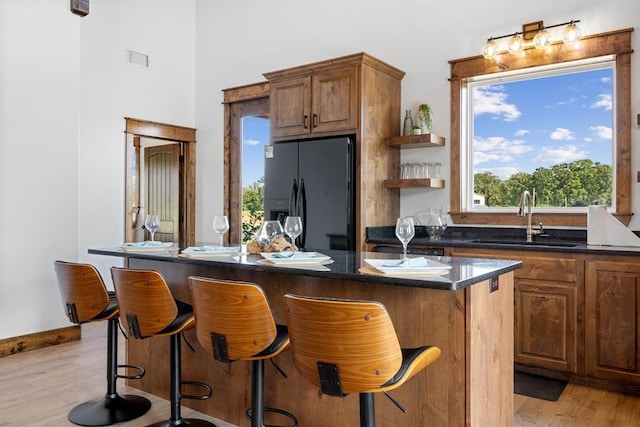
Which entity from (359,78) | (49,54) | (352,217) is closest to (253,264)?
(352,217)

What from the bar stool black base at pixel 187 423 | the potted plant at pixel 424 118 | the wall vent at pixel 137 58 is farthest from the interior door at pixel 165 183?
the bar stool black base at pixel 187 423

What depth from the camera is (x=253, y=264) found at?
2250mm

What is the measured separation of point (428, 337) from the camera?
6.57 ft

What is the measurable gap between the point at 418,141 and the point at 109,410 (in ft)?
9.67

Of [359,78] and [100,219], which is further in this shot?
[100,219]

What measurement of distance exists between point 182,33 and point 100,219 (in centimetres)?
245

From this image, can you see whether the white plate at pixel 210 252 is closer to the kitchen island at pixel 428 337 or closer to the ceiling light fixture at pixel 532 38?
the kitchen island at pixel 428 337

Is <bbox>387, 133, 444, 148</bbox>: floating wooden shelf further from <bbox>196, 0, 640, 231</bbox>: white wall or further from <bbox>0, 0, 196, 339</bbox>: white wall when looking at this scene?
<bbox>0, 0, 196, 339</bbox>: white wall

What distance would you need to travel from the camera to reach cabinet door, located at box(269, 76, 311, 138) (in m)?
4.39

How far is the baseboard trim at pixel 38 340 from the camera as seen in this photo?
388cm

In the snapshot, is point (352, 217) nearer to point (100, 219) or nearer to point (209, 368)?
point (209, 368)

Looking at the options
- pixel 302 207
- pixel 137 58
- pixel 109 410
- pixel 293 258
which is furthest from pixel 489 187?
pixel 137 58

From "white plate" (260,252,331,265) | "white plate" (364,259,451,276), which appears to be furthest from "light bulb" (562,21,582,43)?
"white plate" (260,252,331,265)

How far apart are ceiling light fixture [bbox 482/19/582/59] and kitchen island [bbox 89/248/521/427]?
2235 mm
